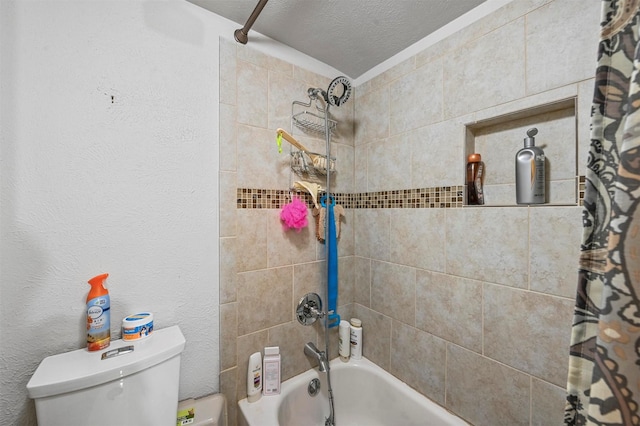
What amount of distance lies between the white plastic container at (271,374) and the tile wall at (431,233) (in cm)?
8

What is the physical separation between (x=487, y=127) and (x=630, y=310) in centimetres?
101

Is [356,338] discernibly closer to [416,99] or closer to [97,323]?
[97,323]

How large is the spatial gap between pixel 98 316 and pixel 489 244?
56.0 inches

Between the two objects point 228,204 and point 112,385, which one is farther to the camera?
point 228,204

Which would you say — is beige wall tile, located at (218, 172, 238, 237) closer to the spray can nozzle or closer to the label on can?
the label on can

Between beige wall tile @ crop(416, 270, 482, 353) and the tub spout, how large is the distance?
1.68 ft

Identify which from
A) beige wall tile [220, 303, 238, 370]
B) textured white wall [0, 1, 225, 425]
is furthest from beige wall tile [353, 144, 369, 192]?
beige wall tile [220, 303, 238, 370]

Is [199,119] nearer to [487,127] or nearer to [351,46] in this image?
[351,46]

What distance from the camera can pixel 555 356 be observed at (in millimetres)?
841

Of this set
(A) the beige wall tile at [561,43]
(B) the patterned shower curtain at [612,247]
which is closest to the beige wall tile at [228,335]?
(B) the patterned shower curtain at [612,247]

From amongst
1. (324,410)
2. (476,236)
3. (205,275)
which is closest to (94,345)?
(205,275)

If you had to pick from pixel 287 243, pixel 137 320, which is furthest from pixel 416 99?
pixel 137 320

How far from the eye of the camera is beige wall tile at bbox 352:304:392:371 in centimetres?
141

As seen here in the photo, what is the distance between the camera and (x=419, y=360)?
1.24 m
